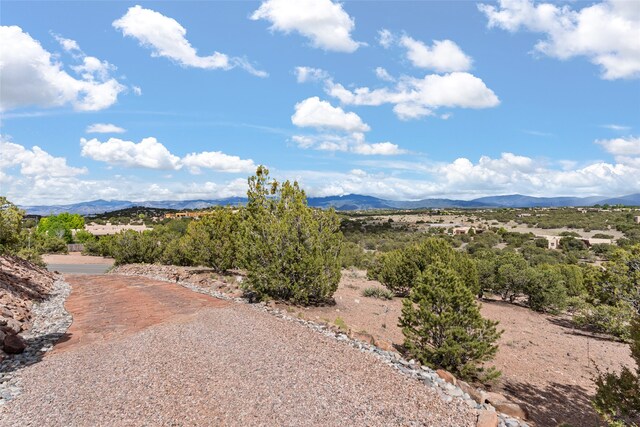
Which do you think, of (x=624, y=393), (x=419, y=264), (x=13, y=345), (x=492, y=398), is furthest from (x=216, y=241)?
(x=624, y=393)

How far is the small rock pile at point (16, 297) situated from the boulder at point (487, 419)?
12265mm

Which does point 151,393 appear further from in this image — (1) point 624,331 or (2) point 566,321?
(2) point 566,321

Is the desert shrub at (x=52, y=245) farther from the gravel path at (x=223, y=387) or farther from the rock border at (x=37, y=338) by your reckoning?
the gravel path at (x=223, y=387)

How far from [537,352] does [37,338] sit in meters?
19.0

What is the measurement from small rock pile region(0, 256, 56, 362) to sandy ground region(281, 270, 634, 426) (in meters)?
9.18

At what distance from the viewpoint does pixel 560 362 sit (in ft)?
48.6

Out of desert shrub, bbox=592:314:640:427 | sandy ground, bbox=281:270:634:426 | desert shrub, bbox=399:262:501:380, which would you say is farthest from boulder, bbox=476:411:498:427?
desert shrub, bbox=399:262:501:380

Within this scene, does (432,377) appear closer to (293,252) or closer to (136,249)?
(293,252)

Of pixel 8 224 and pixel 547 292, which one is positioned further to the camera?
pixel 547 292

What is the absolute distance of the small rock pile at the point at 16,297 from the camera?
1126 cm

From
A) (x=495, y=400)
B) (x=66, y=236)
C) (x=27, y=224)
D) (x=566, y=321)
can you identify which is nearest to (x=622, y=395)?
(x=495, y=400)

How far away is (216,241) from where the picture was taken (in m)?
26.1

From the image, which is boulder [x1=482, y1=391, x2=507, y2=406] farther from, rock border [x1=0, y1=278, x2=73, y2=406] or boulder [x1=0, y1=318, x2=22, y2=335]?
boulder [x1=0, y1=318, x2=22, y2=335]

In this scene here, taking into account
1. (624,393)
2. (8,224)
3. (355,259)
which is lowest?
(355,259)
